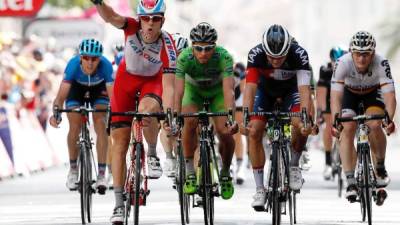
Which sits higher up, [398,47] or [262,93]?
[398,47]

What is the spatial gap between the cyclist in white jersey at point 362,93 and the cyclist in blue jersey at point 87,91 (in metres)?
2.73

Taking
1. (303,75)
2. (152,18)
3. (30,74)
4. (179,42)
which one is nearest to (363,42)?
(303,75)

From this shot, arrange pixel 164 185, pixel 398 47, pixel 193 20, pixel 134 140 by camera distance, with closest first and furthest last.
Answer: pixel 134 140, pixel 164 185, pixel 398 47, pixel 193 20

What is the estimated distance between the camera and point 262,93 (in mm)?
16609

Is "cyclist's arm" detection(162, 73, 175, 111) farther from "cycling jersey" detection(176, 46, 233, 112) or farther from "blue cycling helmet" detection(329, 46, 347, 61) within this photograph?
"blue cycling helmet" detection(329, 46, 347, 61)

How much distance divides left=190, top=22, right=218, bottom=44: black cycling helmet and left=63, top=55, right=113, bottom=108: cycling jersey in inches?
83.4

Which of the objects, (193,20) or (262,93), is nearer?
(262,93)

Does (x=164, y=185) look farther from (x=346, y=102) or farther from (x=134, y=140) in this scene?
(x=134, y=140)

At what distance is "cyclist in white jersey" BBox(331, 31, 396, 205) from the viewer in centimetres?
1648

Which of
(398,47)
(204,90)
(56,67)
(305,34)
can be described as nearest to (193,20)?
(305,34)

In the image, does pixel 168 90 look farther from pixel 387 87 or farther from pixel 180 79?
pixel 387 87

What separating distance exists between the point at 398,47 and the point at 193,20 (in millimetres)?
97761

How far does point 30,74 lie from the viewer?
3209 cm

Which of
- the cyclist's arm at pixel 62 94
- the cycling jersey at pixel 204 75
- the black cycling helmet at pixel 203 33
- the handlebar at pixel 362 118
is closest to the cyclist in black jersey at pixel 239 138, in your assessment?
the cyclist's arm at pixel 62 94
